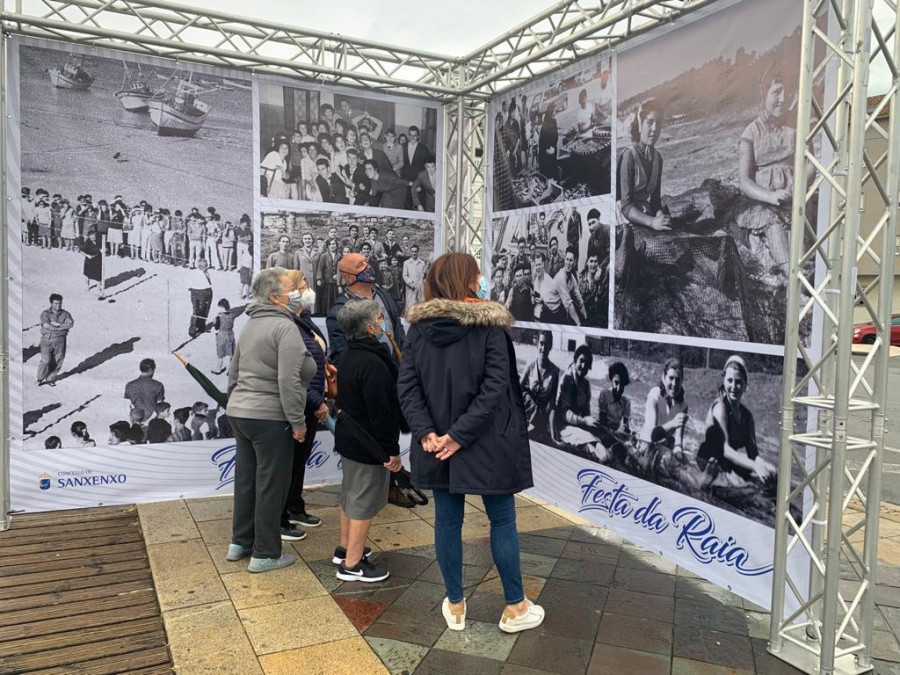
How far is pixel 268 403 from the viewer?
4.19 metres

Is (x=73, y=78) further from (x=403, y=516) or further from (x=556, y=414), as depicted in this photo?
(x=556, y=414)

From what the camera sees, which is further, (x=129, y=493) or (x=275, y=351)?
(x=129, y=493)

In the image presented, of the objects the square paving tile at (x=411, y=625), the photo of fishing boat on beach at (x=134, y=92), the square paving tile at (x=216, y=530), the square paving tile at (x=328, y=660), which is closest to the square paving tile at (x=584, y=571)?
the square paving tile at (x=411, y=625)

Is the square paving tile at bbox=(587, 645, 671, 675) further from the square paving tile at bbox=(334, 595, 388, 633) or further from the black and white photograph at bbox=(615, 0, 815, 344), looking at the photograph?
the black and white photograph at bbox=(615, 0, 815, 344)

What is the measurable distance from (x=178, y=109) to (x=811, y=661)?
5.55 meters

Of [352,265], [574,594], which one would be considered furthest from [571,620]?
[352,265]

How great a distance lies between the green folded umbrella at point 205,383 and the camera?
18.6 feet

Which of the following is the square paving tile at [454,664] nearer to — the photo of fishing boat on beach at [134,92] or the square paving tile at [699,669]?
the square paving tile at [699,669]

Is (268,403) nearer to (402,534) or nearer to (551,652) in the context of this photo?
(402,534)

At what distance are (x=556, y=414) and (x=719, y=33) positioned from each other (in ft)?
9.59

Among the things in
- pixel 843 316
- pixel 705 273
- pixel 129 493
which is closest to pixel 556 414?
pixel 705 273

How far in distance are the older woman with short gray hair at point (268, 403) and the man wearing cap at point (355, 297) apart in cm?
73

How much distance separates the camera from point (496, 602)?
3961 millimetres

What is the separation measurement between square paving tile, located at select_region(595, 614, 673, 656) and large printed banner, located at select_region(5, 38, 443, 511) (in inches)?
131
